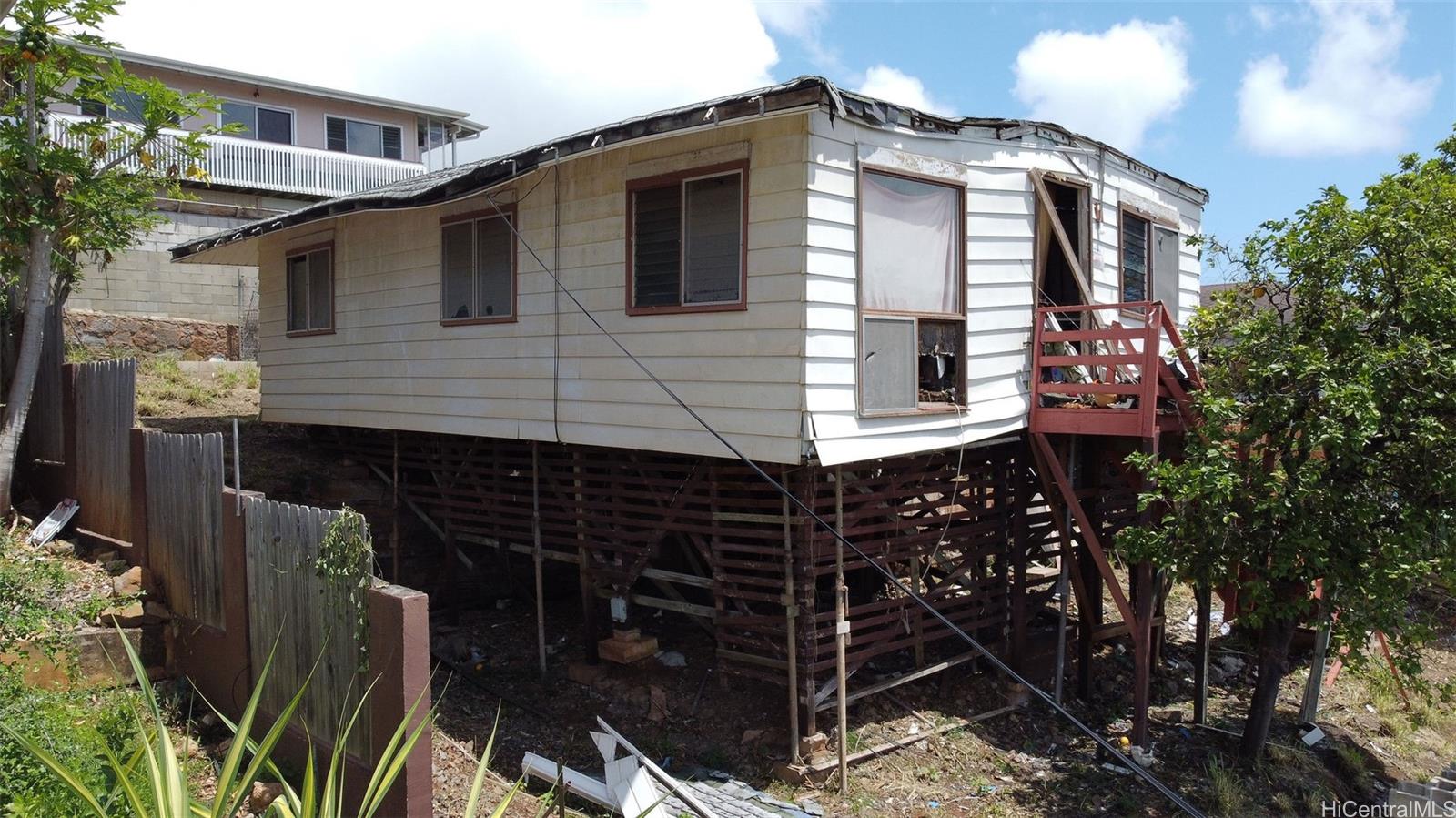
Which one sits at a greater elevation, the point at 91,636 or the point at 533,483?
the point at 533,483

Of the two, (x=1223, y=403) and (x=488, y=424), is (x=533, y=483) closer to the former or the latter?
(x=488, y=424)

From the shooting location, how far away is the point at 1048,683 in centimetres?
1098

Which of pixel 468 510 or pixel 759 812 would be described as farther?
pixel 468 510

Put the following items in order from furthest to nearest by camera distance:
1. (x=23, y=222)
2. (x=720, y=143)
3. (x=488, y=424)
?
(x=488, y=424), (x=23, y=222), (x=720, y=143)

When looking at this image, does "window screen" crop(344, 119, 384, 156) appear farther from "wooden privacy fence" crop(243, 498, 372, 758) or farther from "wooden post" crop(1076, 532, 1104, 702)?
"wooden post" crop(1076, 532, 1104, 702)

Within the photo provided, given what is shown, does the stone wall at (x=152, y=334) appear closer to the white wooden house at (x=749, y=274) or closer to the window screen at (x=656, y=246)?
the white wooden house at (x=749, y=274)

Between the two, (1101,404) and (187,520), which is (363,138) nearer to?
(187,520)

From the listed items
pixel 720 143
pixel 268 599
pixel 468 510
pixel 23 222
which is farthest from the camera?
pixel 468 510

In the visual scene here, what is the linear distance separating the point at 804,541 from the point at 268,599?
4.19m

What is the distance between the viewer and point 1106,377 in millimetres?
10062

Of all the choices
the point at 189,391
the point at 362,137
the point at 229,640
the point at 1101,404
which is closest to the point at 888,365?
the point at 1101,404

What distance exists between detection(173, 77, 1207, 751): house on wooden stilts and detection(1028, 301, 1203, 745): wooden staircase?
35 millimetres

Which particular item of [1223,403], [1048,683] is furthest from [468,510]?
[1223,403]

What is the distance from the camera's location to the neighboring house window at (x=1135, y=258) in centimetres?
1141
